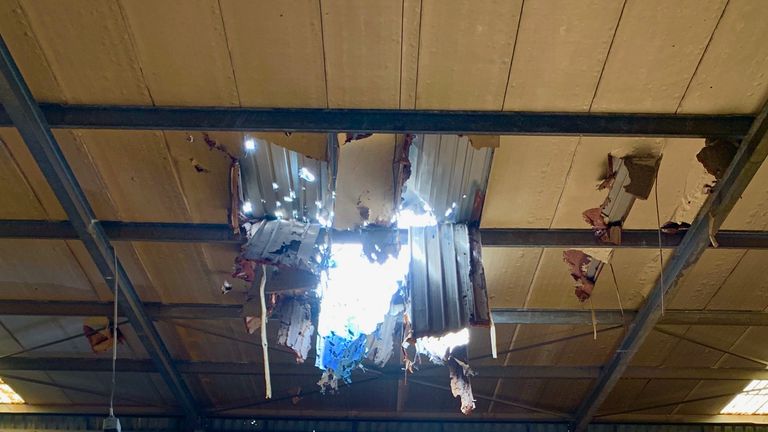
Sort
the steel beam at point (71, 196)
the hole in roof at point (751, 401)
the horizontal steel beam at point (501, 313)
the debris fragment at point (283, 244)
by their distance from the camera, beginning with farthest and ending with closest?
1. the hole in roof at point (751, 401)
2. the horizontal steel beam at point (501, 313)
3. the debris fragment at point (283, 244)
4. the steel beam at point (71, 196)

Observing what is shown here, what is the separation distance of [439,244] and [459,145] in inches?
28.9

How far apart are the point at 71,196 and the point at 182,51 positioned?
1.34m

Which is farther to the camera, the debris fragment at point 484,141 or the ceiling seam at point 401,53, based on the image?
the debris fragment at point 484,141

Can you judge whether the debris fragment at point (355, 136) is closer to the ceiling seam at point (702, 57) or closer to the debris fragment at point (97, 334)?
the ceiling seam at point (702, 57)

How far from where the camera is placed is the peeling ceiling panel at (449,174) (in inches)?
135

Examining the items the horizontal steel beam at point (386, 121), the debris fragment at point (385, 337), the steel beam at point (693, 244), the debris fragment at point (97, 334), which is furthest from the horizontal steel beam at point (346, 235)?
the debris fragment at point (97, 334)

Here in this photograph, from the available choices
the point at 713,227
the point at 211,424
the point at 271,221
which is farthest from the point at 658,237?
the point at 211,424

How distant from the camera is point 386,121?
3.16 meters

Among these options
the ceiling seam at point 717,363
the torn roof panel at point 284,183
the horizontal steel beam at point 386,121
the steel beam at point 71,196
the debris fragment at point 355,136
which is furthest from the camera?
the ceiling seam at point 717,363

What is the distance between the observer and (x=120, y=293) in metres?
4.47

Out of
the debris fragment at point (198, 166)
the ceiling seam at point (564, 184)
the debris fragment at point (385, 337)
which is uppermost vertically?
the debris fragment at point (198, 166)

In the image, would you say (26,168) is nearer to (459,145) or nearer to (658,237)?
(459,145)

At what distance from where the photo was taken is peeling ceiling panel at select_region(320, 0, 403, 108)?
2.74 meters

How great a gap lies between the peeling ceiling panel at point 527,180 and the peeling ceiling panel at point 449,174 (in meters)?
0.10
